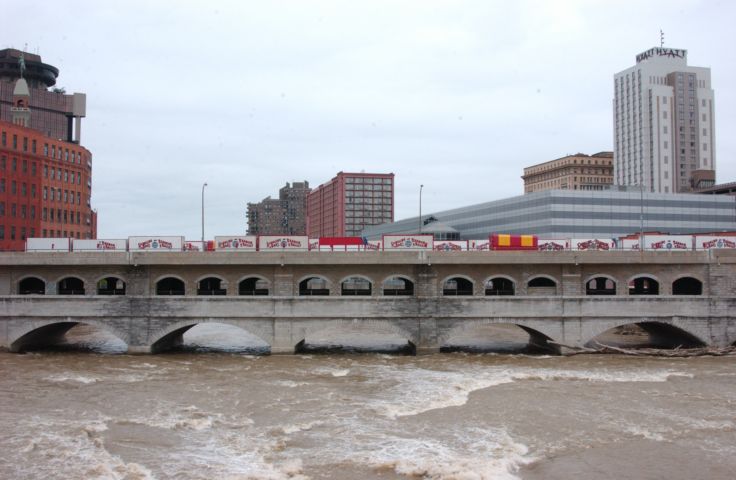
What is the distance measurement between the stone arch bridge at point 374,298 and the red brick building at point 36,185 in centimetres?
3092

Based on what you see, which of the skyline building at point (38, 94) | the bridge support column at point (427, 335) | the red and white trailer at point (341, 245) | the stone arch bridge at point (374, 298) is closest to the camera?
the stone arch bridge at point (374, 298)

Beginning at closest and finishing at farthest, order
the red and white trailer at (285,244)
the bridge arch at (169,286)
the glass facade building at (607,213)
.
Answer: the red and white trailer at (285,244)
the bridge arch at (169,286)
the glass facade building at (607,213)

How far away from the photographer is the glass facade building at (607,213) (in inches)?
3903

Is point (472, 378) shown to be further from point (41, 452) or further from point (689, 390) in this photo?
point (41, 452)

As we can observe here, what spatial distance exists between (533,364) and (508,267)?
23.8ft

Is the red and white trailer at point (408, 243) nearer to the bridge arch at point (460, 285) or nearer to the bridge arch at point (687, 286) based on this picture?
the bridge arch at point (460, 285)

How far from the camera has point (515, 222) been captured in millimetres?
106875

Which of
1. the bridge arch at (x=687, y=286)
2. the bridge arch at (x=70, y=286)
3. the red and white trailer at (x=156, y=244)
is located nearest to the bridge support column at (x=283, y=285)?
the red and white trailer at (x=156, y=244)

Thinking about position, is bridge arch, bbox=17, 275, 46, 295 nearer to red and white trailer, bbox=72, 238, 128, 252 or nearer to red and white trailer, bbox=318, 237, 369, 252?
red and white trailer, bbox=72, 238, 128, 252

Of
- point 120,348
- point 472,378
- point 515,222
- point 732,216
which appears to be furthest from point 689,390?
point 732,216

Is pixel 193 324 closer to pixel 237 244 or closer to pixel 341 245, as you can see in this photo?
pixel 237 244

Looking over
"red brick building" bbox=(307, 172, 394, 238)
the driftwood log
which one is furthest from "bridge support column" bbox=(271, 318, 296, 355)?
"red brick building" bbox=(307, 172, 394, 238)

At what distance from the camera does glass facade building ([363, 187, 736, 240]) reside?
325ft

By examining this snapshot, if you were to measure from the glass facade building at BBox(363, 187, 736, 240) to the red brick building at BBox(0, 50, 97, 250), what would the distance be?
2747 inches
